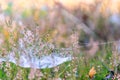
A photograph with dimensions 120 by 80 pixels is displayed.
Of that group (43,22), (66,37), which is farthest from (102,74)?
(43,22)

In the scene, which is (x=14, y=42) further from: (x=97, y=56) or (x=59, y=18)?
(x=97, y=56)

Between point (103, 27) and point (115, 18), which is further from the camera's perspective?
point (115, 18)

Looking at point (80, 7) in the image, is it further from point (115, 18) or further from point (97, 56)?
point (97, 56)

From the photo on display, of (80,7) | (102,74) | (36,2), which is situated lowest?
(102,74)

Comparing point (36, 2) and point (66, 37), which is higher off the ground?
point (36, 2)

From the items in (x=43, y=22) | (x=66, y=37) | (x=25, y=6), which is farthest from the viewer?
(x=25, y=6)

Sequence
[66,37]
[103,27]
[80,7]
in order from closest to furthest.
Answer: [103,27] < [80,7] < [66,37]

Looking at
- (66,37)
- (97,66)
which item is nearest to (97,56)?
(97,66)

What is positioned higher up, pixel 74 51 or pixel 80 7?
pixel 80 7

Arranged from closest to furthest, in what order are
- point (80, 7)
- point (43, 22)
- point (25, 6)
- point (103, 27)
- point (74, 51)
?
point (103, 27), point (80, 7), point (74, 51), point (43, 22), point (25, 6)
